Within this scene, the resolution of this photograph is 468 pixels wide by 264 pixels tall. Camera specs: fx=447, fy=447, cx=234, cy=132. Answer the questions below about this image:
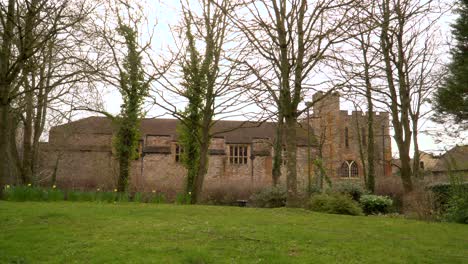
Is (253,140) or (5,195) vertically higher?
(253,140)

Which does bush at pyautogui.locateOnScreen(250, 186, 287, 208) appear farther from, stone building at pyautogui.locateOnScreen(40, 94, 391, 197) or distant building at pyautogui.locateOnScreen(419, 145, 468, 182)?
stone building at pyautogui.locateOnScreen(40, 94, 391, 197)

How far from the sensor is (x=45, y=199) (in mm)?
15008

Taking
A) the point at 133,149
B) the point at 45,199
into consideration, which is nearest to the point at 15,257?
the point at 45,199

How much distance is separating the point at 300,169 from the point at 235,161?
6641 mm

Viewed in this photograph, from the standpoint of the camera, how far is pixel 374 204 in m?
21.0

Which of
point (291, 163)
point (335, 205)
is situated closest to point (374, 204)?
point (335, 205)

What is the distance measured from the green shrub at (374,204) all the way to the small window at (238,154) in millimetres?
25159

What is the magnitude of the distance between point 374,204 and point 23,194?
15.0m

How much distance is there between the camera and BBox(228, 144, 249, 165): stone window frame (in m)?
45.8

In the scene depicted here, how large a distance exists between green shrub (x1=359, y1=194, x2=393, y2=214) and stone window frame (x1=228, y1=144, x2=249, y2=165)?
82.4 feet

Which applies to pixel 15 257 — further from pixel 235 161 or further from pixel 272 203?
pixel 235 161

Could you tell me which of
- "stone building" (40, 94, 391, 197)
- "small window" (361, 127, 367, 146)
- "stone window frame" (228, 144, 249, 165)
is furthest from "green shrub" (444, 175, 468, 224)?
"stone window frame" (228, 144, 249, 165)

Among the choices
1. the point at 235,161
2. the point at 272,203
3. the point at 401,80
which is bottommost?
the point at 272,203

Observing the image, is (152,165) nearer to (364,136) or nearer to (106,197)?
(364,136)
